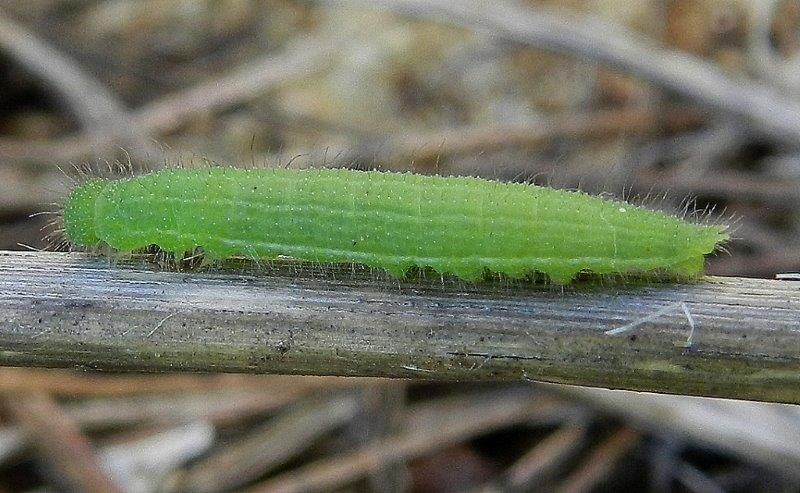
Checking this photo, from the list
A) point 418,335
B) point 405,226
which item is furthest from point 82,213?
point 418,335

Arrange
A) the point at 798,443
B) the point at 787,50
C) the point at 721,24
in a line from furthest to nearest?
1. the point at 721,24
2. the point at 787,50
3. the point at 798,443

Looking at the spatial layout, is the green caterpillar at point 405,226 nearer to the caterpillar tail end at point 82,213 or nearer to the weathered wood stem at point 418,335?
the caterpillar tail end at point 82,213

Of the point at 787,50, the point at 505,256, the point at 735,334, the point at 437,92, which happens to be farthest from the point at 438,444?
the point at 787,50

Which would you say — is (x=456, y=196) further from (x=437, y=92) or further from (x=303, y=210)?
(x=437, y=92)

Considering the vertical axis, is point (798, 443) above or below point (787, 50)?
below

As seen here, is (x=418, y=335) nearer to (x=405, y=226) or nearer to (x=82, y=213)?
(x=405, y=226)

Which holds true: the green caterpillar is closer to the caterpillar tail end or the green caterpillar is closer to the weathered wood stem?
the caterpillar tail end

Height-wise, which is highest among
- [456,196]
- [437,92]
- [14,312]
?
[437,92]

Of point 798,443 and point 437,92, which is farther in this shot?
point 437,92

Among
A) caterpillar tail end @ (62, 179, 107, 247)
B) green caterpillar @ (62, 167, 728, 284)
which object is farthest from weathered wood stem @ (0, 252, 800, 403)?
caterpillar tail end @ (62, 179, 107, 247)
